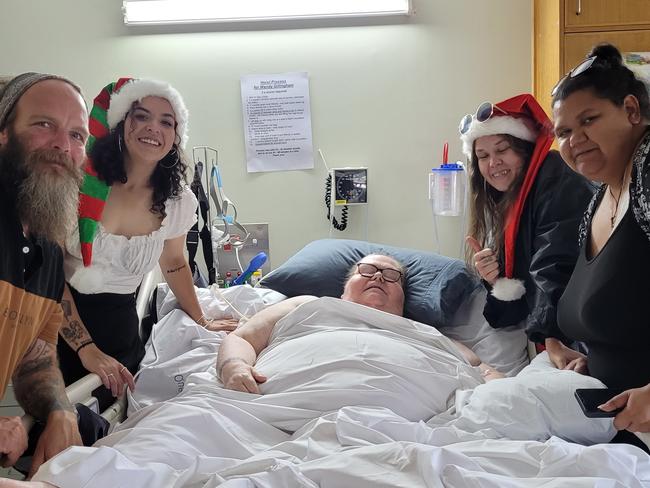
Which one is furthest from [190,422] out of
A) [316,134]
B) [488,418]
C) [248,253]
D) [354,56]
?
[354,56]

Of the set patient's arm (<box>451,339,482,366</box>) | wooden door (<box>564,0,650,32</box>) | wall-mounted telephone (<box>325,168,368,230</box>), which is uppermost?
wooden door (<box>564,0,650,32</box>)

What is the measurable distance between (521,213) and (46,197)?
1.36 m

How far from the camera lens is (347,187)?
301 centimetres

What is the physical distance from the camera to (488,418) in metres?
1.42

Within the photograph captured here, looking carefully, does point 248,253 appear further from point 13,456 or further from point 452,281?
point 13,456

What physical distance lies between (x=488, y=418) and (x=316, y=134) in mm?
1893

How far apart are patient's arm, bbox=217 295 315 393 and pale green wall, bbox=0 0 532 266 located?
1.00m

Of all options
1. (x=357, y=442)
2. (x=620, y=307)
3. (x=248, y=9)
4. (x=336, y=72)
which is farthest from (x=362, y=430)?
(x=248, y=9)

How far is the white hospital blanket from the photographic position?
1.14 m

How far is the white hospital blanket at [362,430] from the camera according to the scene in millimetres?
1144

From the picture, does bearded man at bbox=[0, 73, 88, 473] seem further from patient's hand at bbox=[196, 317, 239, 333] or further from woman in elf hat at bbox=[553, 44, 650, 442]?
woman in elf hat at bbox=[553, 44, 650, 442]

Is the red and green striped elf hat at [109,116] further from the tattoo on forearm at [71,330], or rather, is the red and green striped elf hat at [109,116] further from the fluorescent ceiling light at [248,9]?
the fluorescent ceiling light at [248,9]

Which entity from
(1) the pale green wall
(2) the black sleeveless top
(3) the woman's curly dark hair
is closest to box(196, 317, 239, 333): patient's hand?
(3) the woman's curly dark hair

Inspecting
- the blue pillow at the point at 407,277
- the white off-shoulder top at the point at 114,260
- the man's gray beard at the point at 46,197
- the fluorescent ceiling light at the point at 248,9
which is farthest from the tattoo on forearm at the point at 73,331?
the fluorescent ceiling light at the point at 248,9
